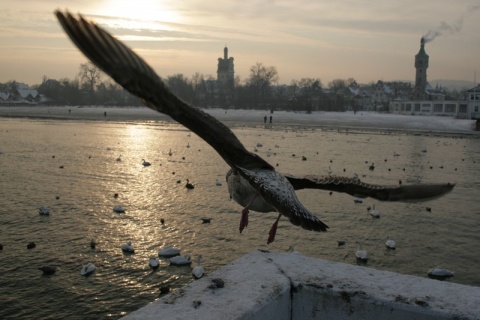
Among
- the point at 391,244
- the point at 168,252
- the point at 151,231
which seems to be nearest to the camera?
the point at 168,252

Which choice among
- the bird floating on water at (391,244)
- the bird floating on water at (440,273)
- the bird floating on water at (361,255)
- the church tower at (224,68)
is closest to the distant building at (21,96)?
the church tower at (224,68)

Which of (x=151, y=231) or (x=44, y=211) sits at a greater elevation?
(x=44, y=211)

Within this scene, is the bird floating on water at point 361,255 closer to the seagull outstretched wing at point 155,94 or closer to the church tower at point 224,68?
the seagull outstretched wing at point 155,94

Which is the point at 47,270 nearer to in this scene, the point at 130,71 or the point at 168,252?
the point at 168,252

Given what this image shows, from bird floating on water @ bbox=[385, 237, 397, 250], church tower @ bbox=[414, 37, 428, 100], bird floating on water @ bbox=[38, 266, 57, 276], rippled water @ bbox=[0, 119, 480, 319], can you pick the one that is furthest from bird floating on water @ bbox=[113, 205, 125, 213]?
church tower @ bbox=[414, 37, 428, 100]

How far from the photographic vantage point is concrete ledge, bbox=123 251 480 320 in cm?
382

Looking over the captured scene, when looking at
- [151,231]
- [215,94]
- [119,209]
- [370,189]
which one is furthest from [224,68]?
[370,189]

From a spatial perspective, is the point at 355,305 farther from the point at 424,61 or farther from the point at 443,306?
the point at 424,61

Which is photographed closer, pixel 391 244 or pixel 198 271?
pixel 198 271

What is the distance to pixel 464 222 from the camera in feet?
40.8

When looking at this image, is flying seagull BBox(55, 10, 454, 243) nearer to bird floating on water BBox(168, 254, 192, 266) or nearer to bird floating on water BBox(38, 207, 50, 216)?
bird floating on water BBox(168, 254, 192, 266)

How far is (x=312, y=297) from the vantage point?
4.25 metres

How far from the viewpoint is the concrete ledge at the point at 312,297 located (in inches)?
150

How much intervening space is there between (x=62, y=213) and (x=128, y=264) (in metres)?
4.14
